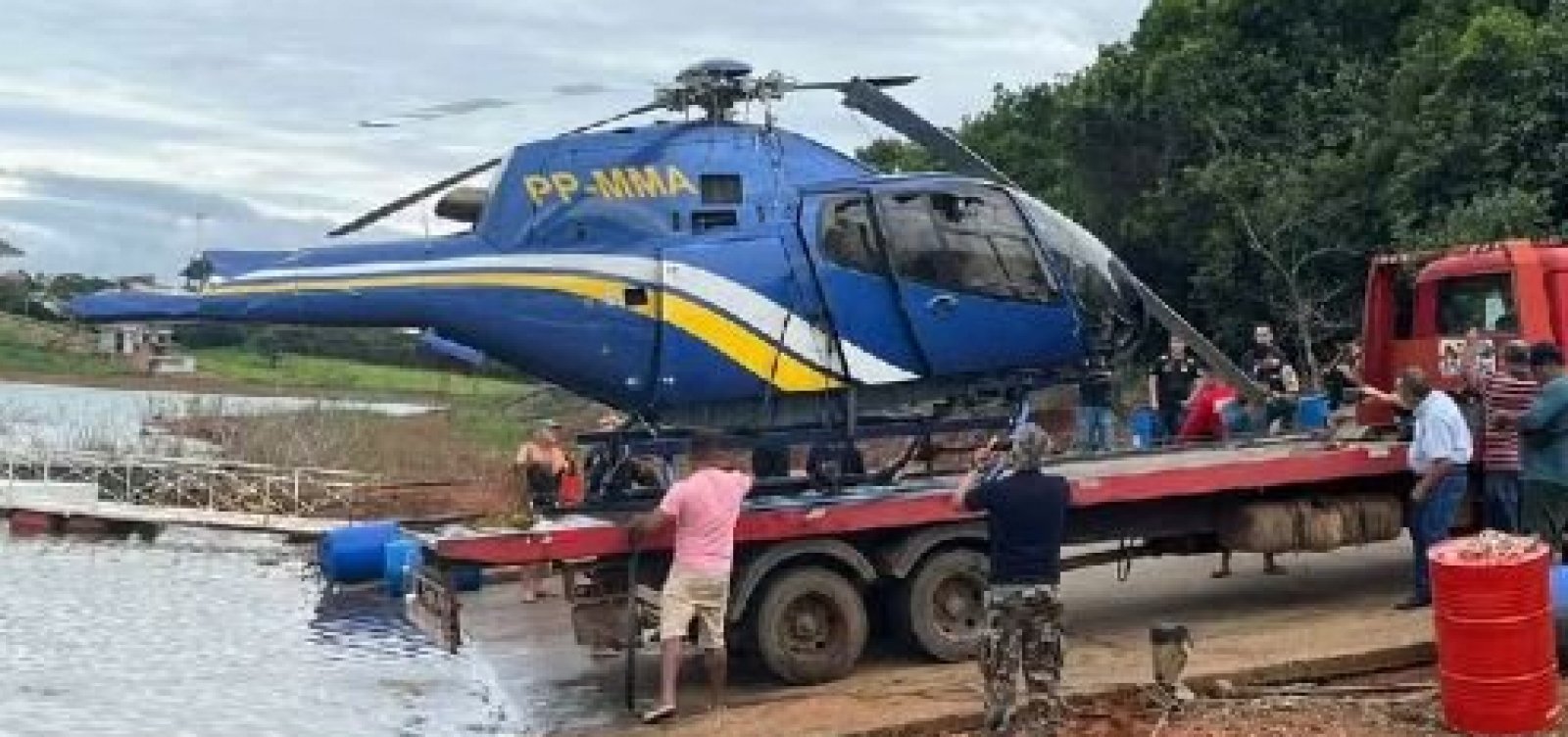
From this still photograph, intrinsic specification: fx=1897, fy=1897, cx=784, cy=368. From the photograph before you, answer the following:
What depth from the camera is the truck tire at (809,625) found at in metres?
11.3

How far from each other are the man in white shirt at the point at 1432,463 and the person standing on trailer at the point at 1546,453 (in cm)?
37

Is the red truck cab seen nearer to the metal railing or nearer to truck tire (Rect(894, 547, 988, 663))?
truck tire (Rect(894, 547, 988, 663))

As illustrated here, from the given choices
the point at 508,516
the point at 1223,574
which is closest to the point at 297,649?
the point at 508,516

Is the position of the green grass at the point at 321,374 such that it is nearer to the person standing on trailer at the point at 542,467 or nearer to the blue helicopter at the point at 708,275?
the person standing on trailer at the point at 542,467

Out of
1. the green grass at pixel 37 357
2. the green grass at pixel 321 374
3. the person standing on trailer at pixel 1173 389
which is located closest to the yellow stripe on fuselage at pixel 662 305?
the person standing on trailer at pixel 1173 389

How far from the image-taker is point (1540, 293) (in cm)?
1280

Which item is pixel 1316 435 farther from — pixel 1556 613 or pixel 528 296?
pixel 528 296

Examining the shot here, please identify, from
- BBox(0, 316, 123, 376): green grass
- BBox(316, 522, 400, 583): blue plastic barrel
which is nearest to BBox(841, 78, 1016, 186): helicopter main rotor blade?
BBox(316, 522, 400, 583): blue plastic barrel

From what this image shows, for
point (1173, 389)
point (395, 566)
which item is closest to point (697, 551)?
point (1173, 389)

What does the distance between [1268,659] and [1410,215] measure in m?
17.1

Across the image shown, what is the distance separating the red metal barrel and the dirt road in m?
1.41

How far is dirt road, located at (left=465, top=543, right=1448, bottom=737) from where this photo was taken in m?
10.1

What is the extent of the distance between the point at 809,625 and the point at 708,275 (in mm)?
2430

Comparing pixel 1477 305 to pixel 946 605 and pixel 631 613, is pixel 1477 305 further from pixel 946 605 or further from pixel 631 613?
pixel 631 613
